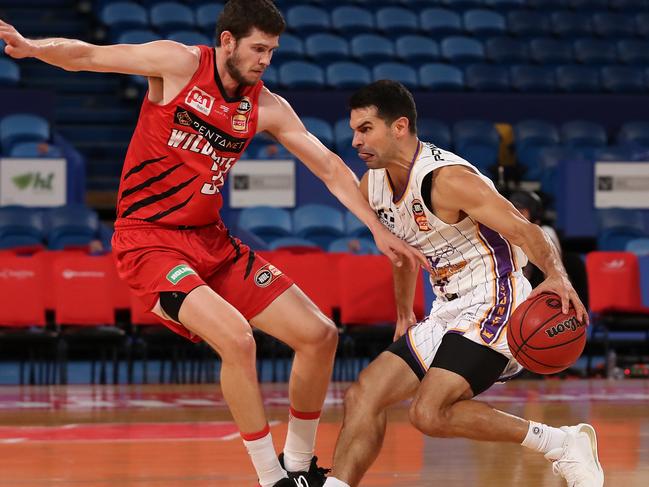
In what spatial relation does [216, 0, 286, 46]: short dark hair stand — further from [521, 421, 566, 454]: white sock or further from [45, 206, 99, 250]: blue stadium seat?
[45, 206, 99, 250]: blue stadium seat

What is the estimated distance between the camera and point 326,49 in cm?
1490

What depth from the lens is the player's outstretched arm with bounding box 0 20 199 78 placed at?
4.18 m

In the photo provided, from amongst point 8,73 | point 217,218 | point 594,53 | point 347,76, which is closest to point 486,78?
point 347,76

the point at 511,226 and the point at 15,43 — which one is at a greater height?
the point at 15,43

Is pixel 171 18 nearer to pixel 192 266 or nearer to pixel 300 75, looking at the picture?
pixel 300 75

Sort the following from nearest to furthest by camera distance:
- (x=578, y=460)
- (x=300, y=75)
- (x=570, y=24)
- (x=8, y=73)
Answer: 1. (x=578, y=460)
2. (x=8, y=73)
3. (x=300, y=75)
4. (x=570, y=24)

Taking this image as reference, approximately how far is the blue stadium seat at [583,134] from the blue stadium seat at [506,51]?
64.8 inches

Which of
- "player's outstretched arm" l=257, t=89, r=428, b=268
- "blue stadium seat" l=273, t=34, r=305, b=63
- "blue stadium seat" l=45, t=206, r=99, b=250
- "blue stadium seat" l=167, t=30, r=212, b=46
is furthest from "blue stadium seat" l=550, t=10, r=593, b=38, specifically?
"player's outstretched arm" l=257, t=89, r=428, b=268

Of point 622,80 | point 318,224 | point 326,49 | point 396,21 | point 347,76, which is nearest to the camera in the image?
point 318,224

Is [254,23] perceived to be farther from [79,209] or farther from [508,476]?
[79,209]

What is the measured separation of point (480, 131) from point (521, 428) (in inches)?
358

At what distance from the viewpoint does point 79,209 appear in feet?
36.6

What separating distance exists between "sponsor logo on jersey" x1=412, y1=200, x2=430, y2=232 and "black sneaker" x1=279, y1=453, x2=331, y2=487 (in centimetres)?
103

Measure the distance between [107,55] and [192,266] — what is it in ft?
2.79
